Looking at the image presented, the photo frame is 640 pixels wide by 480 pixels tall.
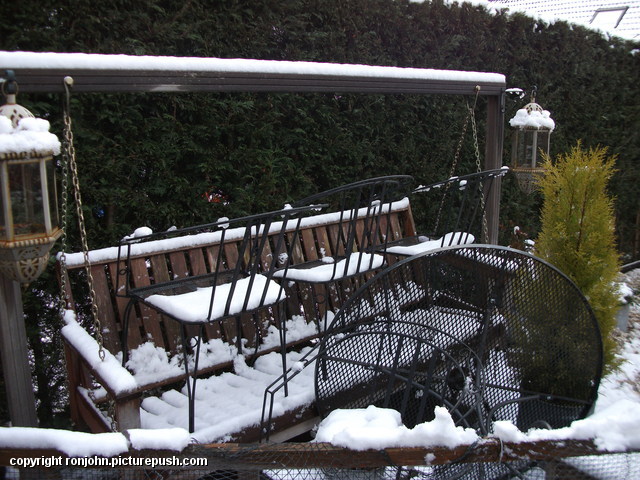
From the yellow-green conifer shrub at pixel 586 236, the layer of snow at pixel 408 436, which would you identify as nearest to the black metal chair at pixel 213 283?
the layer of snow at pixel 408 436

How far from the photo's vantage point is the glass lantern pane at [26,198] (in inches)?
74.8

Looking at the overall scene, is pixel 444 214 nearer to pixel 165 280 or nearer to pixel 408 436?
pixel 165 280

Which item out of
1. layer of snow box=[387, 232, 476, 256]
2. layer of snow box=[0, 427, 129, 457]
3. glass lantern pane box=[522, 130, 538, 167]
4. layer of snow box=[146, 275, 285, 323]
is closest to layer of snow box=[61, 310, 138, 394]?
layer of snow box=[146, 275, 285, 323]

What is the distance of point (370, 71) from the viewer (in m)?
3.29

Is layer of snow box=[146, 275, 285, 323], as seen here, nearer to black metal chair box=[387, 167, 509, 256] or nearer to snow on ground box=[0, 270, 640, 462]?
snow on ground box=[0, 270, 640, 462]

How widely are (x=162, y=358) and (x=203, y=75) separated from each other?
138 cm

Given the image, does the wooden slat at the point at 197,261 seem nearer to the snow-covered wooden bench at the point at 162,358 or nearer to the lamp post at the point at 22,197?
the snow-covered wooden bench at the point at 162,358

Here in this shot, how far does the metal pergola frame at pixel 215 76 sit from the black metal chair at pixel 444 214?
2.13ft

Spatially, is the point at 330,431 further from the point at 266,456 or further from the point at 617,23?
the point at 617,23

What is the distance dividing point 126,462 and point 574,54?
6.62 metres

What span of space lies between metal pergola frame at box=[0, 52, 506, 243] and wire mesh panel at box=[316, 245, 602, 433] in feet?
3.69

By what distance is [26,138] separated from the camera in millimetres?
1848

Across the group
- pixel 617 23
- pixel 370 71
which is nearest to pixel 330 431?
pixel 370 71

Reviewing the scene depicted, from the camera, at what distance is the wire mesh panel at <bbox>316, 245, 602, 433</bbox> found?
258 cm
